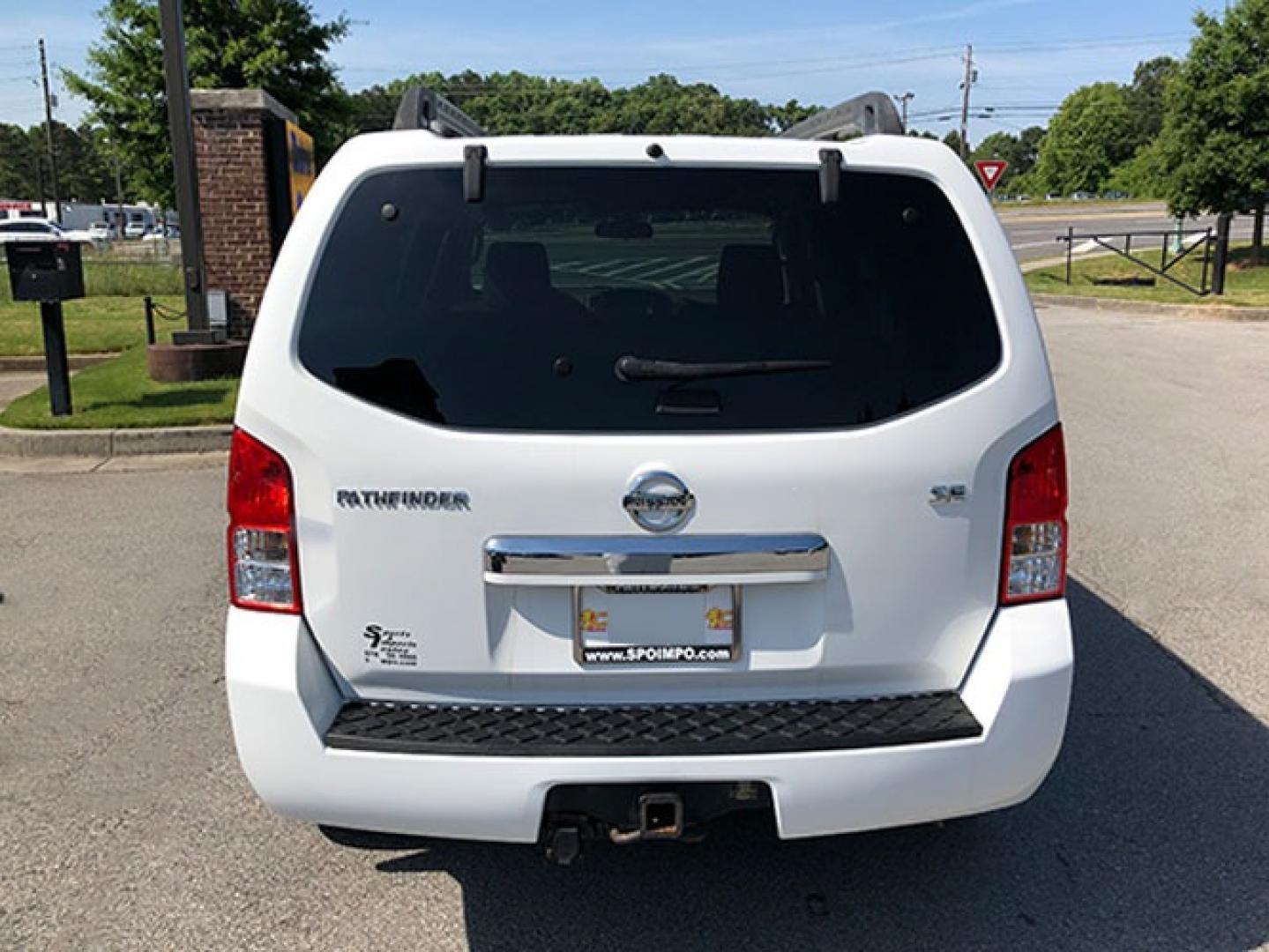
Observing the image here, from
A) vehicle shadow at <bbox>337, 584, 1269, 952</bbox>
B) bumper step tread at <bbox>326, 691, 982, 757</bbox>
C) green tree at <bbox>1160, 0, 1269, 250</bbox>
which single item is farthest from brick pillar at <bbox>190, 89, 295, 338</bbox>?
green tree at <bbox>1160, 0, 1269, 250</bbox>

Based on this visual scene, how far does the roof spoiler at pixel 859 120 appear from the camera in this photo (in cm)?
325

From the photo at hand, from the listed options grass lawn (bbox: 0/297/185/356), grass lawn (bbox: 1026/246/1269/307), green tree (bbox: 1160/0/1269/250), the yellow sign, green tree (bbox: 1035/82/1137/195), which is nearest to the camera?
the yellow sign

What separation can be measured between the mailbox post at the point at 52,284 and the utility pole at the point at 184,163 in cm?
194

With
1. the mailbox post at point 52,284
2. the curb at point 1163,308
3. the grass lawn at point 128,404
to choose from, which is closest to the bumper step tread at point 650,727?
the grass lawn at point 128,404

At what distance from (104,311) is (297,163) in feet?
32.5

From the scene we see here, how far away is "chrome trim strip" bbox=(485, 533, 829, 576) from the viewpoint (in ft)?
8.22

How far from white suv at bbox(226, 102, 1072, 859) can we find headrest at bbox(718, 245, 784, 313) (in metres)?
0.02

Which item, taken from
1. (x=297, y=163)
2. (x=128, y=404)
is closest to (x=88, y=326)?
(x=297, y=163)

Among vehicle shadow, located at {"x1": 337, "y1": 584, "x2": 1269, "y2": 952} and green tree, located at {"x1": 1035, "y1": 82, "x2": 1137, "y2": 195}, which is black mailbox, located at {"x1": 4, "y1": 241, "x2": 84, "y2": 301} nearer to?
vehicle shadow, located at {"x1": 337, "y1": 584, "x2": 1269, "y2": 952}

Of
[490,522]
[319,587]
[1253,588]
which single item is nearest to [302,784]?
[319,587]

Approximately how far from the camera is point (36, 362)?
47.3ft

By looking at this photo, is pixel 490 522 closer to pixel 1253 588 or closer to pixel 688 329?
pixel 688 329

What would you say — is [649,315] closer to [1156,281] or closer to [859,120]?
[859,120]

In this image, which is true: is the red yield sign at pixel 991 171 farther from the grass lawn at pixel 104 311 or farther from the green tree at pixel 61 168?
the green tree at pixel 61 168
